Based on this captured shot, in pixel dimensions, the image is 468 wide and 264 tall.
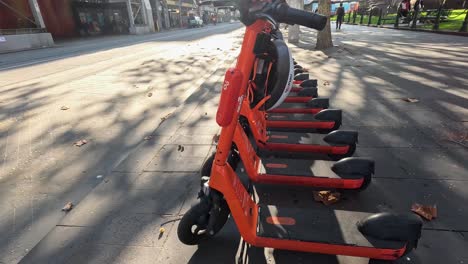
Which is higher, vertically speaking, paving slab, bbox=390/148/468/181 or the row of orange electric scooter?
the row of orange electric scooter

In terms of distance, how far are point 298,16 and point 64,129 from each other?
4.56 meters

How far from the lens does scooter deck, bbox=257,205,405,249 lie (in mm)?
1854

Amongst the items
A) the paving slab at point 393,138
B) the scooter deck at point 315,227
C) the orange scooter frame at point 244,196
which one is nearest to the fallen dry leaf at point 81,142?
the orange scooter frame at point 244,196

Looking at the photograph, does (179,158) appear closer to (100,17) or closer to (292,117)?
(292,117)

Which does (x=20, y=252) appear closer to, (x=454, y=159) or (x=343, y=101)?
(x=454, y=159)

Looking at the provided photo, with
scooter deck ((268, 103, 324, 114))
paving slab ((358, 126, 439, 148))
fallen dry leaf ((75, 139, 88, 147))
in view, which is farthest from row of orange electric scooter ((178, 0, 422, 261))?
fallen dry leaf ((75, 139, 88, 147))

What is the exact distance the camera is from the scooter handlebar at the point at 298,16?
1.64 metres

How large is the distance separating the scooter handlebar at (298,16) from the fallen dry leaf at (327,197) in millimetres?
1636

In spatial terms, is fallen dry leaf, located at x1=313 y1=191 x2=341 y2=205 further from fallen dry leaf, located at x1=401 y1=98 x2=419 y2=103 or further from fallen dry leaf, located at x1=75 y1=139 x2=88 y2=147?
fallen dry leaf, located at x1=401 y1=98 x2=419 y2=103

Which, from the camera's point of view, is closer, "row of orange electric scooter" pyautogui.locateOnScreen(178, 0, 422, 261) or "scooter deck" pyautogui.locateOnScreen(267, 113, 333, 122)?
"row of orange electric scooter" pyautogui.locateOnScreen(178, 0, 422, 261)

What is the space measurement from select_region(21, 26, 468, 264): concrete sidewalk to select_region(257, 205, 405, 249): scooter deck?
24 cm

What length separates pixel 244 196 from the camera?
2117 mm

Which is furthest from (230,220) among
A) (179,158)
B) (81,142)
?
(81,142)

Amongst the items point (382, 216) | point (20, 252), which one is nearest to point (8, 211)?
point (20, 252)
